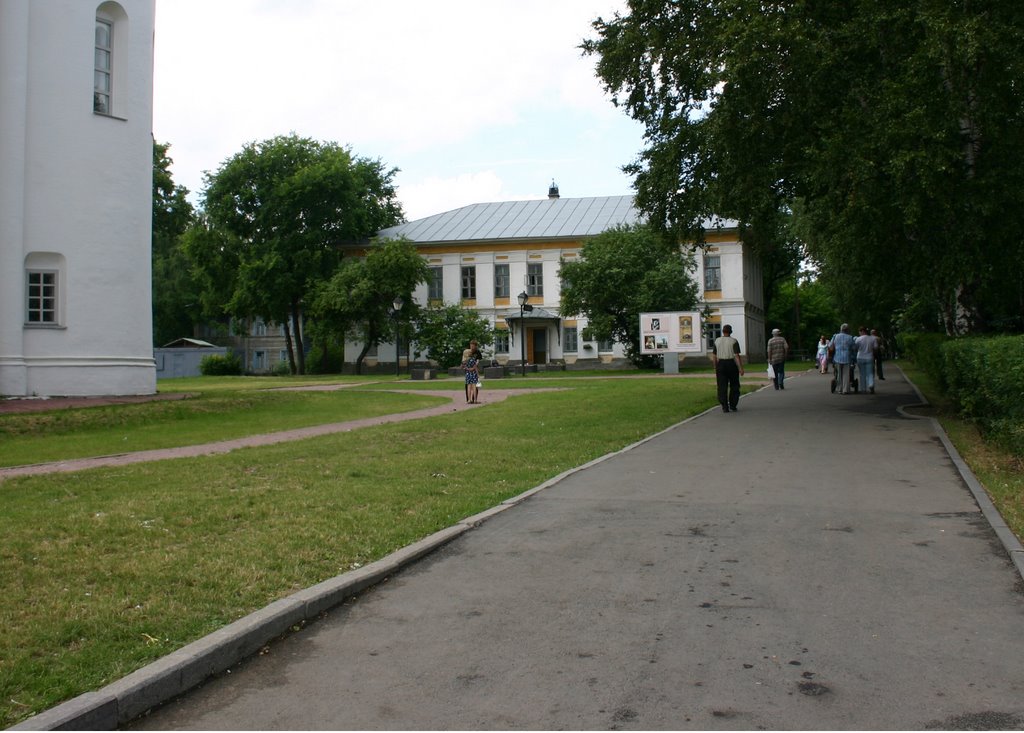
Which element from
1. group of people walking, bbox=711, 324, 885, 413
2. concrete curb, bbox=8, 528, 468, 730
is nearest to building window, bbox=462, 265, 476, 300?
group of people walking, bbox=711, 324, 885, 413

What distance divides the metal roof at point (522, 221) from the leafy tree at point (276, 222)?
4791mm

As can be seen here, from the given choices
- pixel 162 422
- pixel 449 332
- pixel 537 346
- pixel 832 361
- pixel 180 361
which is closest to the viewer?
pixel 162 422

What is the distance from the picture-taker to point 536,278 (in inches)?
2456

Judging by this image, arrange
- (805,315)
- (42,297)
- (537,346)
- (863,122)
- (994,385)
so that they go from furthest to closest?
(805,315), (537,346), (42,297), (863,122), (994,385)

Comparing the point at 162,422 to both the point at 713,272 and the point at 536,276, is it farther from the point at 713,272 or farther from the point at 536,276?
→ the point at 713,272

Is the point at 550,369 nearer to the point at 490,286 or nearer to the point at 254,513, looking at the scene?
the point at 490,286

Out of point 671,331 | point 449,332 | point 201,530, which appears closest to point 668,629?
point 201,530

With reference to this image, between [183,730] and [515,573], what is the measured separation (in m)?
2.92

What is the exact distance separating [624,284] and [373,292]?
621 inches

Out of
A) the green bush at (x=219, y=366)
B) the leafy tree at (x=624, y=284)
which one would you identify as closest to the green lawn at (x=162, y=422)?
the leafy tree at (x=624, y=284)

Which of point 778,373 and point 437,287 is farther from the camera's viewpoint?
point 437,287

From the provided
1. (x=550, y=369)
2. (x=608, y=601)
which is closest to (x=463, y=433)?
Answer: (x=608, y=601)

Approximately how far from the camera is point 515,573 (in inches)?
257

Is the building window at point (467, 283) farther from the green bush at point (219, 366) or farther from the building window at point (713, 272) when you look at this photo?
the green bush at point (219, 366)
